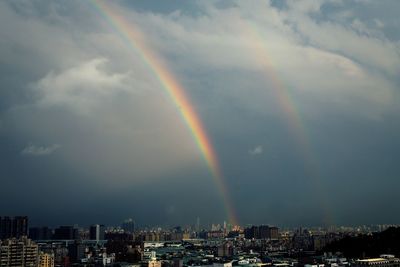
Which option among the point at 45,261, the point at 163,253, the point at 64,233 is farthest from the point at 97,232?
the point at 45,261

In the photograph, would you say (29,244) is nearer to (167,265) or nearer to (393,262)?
(167,265)

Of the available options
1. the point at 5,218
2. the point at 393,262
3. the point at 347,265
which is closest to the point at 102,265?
the point at 5,218

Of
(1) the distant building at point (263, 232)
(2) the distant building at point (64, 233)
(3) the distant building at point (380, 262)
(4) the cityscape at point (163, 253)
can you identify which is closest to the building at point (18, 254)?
(4) the cityscape at point (163, 253)

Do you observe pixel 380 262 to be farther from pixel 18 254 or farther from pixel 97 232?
pixel 97 232

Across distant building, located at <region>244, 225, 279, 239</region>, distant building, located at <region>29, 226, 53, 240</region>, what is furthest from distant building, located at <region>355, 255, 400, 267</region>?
distant building, located at <region>244, 225, 279, 239</region>

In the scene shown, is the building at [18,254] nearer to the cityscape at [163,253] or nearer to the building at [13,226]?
the cityscape at [163,253]

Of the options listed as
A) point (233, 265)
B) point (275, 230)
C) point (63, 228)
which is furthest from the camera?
point (275, 230)

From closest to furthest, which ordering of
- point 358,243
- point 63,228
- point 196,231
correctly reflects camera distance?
point 358,243 < point 63,228 < point 196,231
